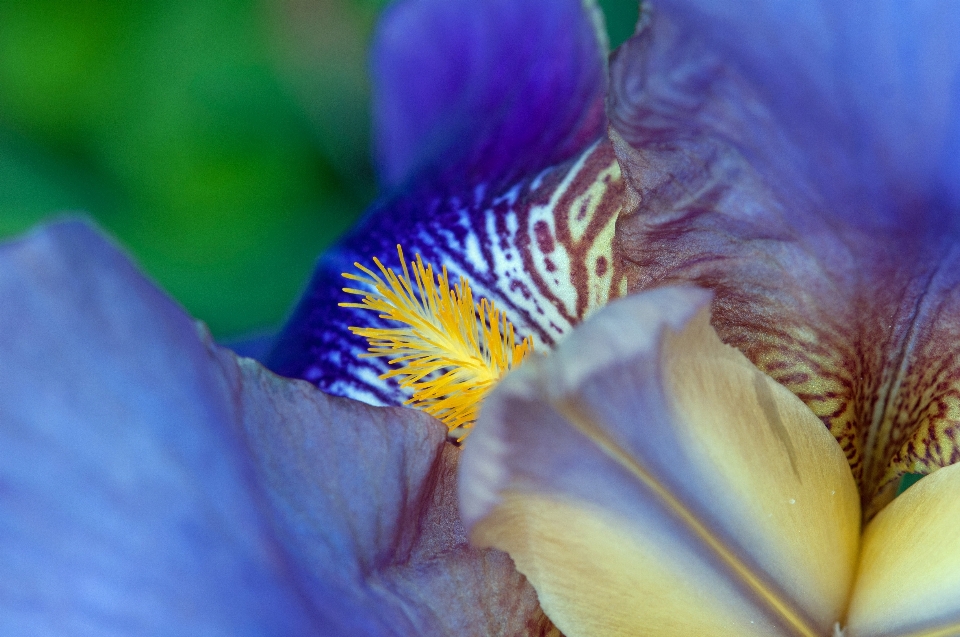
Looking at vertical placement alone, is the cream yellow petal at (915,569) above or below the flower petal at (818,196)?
below

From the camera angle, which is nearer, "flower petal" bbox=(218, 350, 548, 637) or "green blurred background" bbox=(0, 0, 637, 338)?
"flower petal" bbox=(218, 350, 548, 637)

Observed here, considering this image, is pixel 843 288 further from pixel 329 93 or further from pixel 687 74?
pixel 329 93

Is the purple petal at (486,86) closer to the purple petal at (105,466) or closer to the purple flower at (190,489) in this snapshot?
the purple flower at (190,489)

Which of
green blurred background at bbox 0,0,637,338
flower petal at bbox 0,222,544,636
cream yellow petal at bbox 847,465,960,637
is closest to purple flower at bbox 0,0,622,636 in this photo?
flower petal at bbox 0,222,544,636

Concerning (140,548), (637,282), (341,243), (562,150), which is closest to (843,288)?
(637,282)

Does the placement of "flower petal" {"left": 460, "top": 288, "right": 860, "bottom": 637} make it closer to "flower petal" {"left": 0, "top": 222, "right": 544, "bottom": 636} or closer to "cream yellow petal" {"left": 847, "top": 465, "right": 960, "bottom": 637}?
"cream yellow petal" {"left": 847, "top": 465, "right": 960, "bottom": 637}

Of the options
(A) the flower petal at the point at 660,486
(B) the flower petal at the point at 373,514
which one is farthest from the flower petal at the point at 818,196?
(B) the flower petal at the point at 373,514

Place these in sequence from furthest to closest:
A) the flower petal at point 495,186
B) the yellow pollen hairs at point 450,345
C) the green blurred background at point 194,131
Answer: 1. the green blurred background at point 194,131
2. the flower petal at point 495,186
3. the yellow pollen hairs at point 450,345
